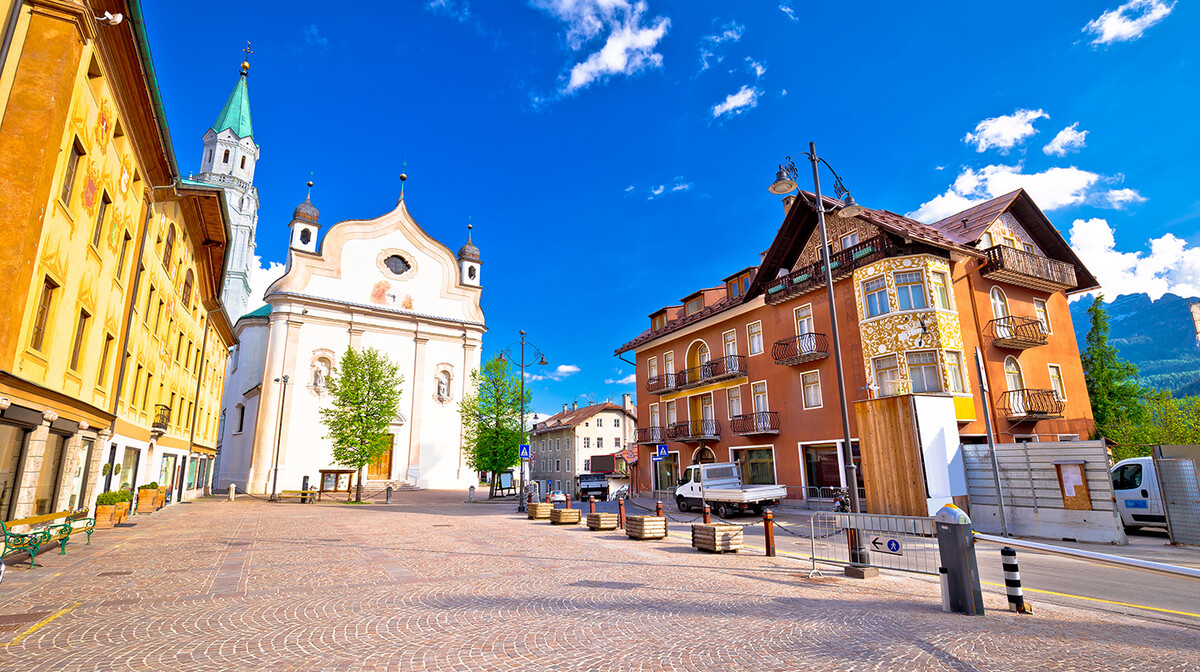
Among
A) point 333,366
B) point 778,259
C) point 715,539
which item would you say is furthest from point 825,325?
point 333,366

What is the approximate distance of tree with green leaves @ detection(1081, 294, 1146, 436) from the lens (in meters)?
36.6

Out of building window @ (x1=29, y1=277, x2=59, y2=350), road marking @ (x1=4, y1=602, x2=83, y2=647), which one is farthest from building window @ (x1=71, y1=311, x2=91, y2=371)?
road marking @ (x1=4, y1=602, x2=83, y2=647)

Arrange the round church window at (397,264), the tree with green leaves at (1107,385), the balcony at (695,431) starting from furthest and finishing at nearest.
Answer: the round church window at (397,264) < the tree with green leaves at (1107,385) < the balcony at (695,431)

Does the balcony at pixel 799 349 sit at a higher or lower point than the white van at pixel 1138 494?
higher

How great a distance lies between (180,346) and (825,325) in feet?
101

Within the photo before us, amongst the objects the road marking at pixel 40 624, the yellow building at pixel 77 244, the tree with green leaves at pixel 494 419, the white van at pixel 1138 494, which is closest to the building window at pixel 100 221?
the yellow building at pixel 77 244

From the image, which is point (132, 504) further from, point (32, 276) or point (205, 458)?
point (205, 458)

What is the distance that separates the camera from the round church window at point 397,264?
159 feet

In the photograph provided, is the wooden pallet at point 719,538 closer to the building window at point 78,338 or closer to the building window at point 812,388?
the building window at point 812,388

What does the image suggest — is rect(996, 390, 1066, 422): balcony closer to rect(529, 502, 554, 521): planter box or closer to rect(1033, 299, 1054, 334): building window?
rect(1033, 299, 1054, 334): building window

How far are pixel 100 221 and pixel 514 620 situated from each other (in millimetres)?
15889

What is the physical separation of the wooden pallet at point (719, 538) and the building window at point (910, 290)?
47.5ft

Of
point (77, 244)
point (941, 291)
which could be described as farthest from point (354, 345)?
point (941, 291)

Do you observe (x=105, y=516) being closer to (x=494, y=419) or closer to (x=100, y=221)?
(x=100, y=221)
